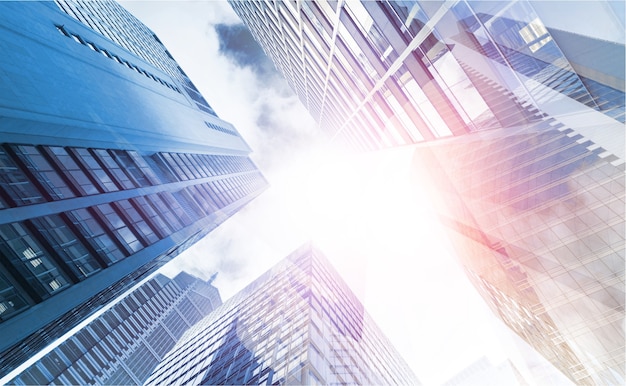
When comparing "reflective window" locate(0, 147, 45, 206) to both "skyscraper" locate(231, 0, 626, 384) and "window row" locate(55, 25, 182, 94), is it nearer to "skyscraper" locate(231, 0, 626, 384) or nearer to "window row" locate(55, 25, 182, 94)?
"skyscraper" locate(231, 0, 626, 384)

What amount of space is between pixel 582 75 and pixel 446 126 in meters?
5.94

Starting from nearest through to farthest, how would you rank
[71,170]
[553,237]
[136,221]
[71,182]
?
[71,182] → [71,170] → [136,221] → [553,237]

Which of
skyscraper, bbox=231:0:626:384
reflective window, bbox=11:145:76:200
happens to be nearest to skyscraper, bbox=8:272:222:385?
reflective window, bbox=11:145:76:200

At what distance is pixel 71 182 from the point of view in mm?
20453

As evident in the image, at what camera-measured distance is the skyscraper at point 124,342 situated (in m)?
58.5

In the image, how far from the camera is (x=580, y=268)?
87.6 feet

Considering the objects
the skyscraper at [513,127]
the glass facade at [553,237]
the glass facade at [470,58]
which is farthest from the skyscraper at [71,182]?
the glass facade at [553,237]

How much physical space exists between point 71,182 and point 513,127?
27774mm

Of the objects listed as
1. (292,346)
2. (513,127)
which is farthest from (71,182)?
(513,127)

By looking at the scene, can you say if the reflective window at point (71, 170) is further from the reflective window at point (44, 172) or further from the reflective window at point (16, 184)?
the reflective window at point (16, 184)

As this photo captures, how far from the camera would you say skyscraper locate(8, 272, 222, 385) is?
58.5 meters

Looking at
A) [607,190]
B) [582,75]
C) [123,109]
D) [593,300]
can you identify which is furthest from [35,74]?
[593,300]

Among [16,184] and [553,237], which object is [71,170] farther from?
[553,237]

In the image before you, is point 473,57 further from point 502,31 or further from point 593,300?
point 593,300
